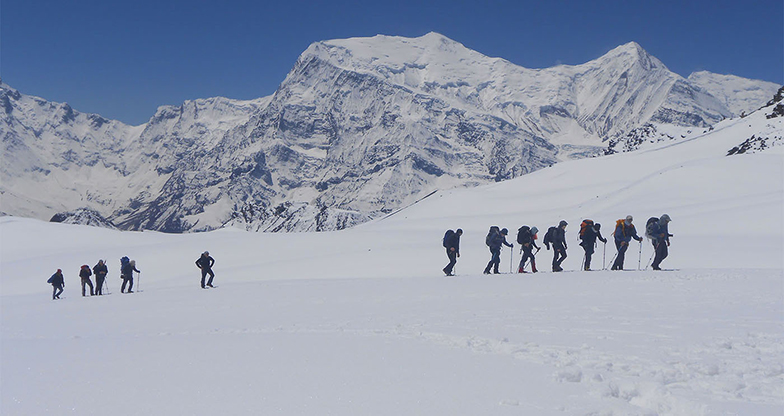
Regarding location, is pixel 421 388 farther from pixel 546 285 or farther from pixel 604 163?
pixel 604 163

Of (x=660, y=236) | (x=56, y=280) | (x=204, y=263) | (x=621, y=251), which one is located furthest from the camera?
(x=56, y=280)

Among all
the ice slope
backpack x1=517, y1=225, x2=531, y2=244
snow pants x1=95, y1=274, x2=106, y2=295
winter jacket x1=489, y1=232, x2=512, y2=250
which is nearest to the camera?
the ice slope

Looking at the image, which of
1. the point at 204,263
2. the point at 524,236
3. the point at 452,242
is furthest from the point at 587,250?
the point at 204,263

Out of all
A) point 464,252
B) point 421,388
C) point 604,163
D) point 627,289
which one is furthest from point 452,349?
point 604,163

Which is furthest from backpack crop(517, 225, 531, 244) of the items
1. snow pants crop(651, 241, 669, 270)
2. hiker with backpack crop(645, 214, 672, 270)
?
snow pants crop(651, 241, 669, 270)

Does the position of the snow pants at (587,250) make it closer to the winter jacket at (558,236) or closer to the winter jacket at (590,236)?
the winter jacket at (590,236)

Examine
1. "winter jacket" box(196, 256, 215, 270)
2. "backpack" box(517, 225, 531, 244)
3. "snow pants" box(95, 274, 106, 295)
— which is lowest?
"snow pants" box(95, 274, 106, 295)

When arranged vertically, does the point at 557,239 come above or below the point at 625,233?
below

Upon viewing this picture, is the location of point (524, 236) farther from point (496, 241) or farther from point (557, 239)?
point (557, 239)

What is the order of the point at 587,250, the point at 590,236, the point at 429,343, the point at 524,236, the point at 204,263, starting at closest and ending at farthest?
1. the point at 429,343
2. the point at 590,236
3. the point at 587,250
4. the point at 524,236
5. the point at 204,263

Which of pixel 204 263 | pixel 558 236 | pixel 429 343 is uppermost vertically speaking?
pixel 558 236

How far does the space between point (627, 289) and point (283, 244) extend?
25696 millimetres

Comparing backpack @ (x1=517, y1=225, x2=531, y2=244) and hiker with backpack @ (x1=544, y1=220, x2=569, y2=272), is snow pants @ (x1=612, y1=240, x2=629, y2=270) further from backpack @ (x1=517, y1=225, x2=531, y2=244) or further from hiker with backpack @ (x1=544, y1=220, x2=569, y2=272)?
backpack @ (x1=517, y1=225, x2=531, y2=244)

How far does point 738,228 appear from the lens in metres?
29.4
